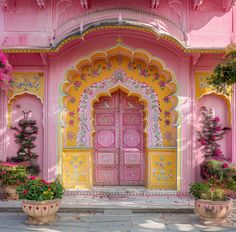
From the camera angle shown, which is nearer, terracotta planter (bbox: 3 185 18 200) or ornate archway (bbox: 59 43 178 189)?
terracotta planter (bbox: 3 185 18 200)

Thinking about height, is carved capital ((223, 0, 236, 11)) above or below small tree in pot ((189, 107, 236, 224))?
above

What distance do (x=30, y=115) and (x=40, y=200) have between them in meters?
2.90

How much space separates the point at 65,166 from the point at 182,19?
4.51 m

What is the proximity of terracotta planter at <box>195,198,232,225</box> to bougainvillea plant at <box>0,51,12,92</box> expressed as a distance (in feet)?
14.7

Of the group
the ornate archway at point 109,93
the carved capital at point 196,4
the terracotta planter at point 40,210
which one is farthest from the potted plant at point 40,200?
the carved capital at point 196,4

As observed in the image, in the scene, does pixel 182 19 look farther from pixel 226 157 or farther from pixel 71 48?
pixel 226 157

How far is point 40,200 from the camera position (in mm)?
6191

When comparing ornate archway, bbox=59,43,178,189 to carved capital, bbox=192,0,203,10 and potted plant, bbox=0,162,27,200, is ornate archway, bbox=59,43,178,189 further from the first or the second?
carved capital, bbox=192,0,203,10

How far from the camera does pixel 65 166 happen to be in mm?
8570

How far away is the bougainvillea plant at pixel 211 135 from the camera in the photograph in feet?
27.1

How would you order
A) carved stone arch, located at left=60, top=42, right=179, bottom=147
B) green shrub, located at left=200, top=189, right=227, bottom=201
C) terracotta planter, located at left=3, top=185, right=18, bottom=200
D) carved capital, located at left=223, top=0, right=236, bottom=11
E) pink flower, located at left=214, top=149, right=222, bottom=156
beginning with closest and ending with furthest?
green shrub, located at left=200, top=189, right=227, bottom=201 → terracotta planter, located at left=3, top=185, right=18, bottom=200 → pink flower, located at left=214, top=149, right=222, bottom=156 → carved capital, located at left=223, top=0, right=236, bottom=11 → carved stone arch, located at left=60, top=42, right=179, bottom=147

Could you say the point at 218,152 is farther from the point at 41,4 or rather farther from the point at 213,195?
the point at 41,4

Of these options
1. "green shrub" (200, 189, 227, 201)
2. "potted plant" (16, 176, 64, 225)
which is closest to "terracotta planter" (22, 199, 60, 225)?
"potted plant" (16, 176, 64, 225)

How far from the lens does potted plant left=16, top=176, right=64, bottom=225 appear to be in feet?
20.3
